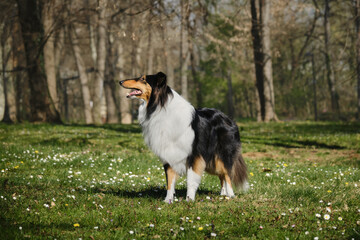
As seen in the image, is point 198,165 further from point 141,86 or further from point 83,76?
point 83,76

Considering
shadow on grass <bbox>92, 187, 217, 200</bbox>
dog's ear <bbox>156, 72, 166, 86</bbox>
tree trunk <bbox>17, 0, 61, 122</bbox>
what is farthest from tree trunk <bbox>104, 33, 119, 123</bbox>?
dog's ear <bbox>156, 72, 166, 86</bbox>

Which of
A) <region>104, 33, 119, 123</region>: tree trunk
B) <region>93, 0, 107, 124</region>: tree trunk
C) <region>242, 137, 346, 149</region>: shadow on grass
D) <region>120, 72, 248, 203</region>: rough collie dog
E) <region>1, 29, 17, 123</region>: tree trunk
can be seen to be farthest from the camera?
<region>104, 33, 119, 123</region>: tree trunk

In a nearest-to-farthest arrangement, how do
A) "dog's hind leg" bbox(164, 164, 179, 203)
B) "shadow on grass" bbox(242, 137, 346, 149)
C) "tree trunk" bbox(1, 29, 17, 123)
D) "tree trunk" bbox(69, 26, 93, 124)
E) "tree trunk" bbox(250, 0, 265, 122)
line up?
"dog's hind leg" bbox(164, 164, 179, 203) → "shadow on grass" bbox(242, 137, 346, 149) → "tree trunk" bbox(250, 0, 265, 122) → "tree trunk" bbox(1, 29, 17, 123) → "tree trunk" bbox(69, 26, 93, 124)

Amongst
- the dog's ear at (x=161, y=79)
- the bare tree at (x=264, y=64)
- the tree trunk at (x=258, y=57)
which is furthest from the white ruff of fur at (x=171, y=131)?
the tree trunk at (x=258, y=57)

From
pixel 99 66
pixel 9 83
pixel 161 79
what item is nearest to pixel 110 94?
pixel 99 66

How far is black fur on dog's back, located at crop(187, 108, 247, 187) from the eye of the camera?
6.56 meters

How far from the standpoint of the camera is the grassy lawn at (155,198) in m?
5.01

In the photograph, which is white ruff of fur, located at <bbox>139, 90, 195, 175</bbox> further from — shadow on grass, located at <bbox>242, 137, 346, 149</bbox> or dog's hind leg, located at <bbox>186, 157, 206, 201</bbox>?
shadow on grass, located at <bbox>242, 137, 346, 149</bbox>

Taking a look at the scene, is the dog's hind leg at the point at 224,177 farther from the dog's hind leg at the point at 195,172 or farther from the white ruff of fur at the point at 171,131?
the white ruff of fur at the point at 171,131

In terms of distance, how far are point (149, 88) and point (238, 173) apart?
2364 mm

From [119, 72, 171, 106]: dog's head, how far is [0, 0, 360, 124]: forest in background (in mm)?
4016

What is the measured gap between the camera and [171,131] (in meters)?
6.36

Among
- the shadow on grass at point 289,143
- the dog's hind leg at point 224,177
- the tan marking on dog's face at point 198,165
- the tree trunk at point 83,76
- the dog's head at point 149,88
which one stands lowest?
the shadow on grass at point 289,143

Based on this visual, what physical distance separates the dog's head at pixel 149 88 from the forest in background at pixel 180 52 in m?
4.02
